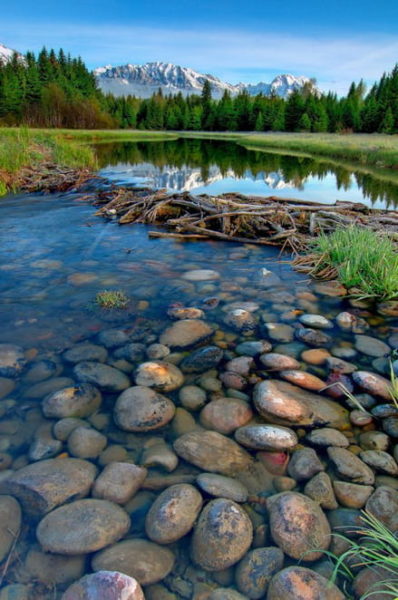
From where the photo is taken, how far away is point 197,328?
4070 millimetres

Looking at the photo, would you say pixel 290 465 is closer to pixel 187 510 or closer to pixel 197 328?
pixel 187 510

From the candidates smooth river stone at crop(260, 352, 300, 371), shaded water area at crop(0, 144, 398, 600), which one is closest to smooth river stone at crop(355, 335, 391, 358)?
shaded water area at crop(0, 144, 398, 600)

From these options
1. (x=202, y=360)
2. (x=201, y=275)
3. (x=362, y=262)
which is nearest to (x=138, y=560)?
(x=202, y=360)

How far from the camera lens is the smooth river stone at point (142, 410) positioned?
106 inches

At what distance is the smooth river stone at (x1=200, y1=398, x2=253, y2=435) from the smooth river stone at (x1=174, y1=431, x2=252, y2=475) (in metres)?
0.12

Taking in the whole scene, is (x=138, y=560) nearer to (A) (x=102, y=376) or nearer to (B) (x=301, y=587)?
(B) (x=301, y=587)

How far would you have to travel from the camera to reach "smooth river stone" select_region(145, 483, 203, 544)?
1.96 m

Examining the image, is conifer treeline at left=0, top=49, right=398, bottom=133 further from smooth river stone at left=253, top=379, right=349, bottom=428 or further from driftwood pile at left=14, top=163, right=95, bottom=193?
smooth river stone at left=253, top=379, right=349, bottom=428

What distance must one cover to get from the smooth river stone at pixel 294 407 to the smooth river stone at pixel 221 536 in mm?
878

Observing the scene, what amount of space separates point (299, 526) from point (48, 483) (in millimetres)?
1450

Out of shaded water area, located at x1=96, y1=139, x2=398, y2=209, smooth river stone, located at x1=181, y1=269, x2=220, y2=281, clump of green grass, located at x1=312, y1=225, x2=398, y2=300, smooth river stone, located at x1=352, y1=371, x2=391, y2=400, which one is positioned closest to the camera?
smooth river stone, located at x1=352, y1=371, x2=391, y2=400

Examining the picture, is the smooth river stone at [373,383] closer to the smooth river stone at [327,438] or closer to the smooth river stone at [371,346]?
the smooth river stone at [371,346]

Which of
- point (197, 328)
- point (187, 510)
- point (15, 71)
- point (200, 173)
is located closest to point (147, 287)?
point (197, 328)

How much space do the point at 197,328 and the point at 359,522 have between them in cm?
239
